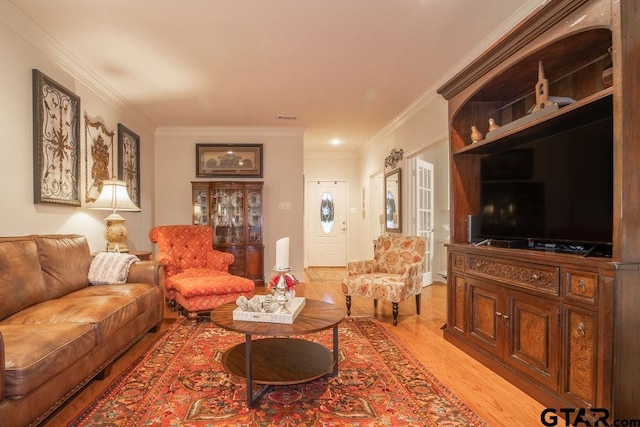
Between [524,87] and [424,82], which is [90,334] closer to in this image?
[524,87]

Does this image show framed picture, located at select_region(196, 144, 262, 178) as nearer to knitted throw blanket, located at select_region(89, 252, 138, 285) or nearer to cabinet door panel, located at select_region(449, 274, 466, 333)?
knitted throw blanket, located at select_region(89, 252, 138, 285)

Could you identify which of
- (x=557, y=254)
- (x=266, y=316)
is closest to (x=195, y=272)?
(x=266, y=316)

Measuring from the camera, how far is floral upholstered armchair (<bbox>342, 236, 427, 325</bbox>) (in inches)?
140

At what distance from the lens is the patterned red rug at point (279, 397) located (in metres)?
1.84

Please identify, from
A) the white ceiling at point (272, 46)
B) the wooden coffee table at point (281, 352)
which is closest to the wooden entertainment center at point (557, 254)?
the white ceiling at point (272, 46)

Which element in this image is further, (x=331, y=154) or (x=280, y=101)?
(x=331, y=154)

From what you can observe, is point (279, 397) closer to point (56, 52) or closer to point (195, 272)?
point (195, 272)

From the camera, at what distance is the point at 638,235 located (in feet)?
5.28

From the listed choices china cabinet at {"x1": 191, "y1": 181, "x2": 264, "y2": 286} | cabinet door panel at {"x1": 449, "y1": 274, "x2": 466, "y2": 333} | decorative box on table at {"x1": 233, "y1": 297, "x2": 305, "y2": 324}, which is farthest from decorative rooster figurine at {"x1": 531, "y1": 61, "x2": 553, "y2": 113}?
china cabinet at {"x1": 191, "y1": 181, "x2": 264, "y2": 286}

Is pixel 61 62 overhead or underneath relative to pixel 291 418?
overhead

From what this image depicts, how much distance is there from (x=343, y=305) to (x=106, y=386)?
8.69 feet

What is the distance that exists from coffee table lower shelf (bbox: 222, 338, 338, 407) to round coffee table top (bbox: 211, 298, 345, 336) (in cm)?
9

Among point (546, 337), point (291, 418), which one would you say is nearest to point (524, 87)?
point (546, 337)

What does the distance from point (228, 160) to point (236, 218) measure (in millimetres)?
959
